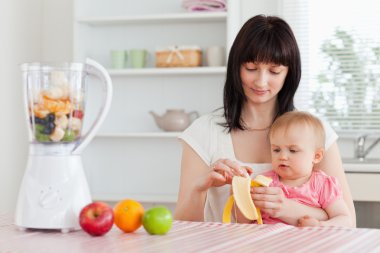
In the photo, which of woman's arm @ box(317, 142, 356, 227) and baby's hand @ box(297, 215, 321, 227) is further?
woman's arm @ box(317, 142, 356, 227)

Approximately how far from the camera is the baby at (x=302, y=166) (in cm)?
216

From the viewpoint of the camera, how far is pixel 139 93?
450 centimetres

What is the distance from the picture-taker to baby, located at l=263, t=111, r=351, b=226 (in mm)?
2164

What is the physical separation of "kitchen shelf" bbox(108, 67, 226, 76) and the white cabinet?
12 mm

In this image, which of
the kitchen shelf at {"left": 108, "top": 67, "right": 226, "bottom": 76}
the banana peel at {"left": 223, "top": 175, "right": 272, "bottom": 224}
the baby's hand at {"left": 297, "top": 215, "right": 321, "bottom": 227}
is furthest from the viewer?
the kitchen shelf at {"left": 108, "top": 67, "right": 226, "bottom": 76}

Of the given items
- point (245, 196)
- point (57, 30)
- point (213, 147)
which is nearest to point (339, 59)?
point (57, 30)

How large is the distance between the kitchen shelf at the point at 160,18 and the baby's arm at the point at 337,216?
2147 mm

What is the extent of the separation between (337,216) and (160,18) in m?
2.39

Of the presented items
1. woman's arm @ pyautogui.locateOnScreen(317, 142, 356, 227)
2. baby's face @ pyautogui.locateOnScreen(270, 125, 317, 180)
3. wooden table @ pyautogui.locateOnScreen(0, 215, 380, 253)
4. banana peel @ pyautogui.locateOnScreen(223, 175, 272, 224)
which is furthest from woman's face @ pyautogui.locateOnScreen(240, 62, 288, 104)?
wooden table @ pyautogui.locateOnScreen(0, 215, 380, 253)

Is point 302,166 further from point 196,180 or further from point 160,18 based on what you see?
point 160,18

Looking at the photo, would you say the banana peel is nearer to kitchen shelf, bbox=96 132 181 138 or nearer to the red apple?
the red apple

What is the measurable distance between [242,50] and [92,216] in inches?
36.0

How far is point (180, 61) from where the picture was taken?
4.20 metres

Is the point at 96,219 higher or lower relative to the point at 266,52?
lower
